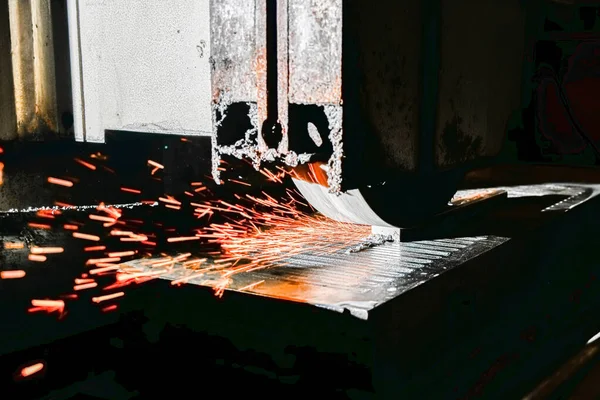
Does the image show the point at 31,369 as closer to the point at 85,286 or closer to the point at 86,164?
the point at 85,286

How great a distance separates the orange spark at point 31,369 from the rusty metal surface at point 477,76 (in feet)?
5.79

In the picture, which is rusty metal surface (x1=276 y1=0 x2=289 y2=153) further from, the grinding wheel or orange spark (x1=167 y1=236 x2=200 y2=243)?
orange spark (x1=167 y1=236 x2=200 y2=243)

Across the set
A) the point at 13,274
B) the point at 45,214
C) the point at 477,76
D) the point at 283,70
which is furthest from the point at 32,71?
the point at 477,76

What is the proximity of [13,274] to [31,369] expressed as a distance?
1.51ft

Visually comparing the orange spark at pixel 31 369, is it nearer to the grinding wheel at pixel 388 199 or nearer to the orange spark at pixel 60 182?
the orange spark at pixel 60 182

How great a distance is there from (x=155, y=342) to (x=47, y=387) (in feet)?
2.25

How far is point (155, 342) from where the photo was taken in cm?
216

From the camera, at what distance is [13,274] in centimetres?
279

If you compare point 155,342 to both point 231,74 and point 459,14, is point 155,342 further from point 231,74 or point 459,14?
point 459,14

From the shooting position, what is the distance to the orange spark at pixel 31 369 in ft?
8.27

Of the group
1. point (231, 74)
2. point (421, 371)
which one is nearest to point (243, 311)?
point (421, 371)

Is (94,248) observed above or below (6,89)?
below

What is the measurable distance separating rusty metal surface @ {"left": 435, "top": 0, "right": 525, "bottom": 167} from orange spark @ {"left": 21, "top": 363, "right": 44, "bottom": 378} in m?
1.76

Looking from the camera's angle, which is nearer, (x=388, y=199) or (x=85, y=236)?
(x=388, y=199)
